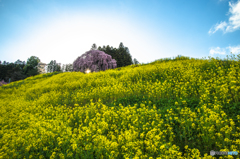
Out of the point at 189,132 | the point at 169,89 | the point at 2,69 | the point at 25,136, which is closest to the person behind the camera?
the point at 189,132

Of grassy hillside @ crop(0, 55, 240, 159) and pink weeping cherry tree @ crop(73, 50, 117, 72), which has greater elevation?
pink weeping cherry tree @ crop(73, 50, 117, 72)

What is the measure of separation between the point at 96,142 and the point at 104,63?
24.6 m

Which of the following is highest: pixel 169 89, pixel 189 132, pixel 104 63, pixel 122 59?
pixel 122 59

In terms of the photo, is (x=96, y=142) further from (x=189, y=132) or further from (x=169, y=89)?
(x=169, y=89)

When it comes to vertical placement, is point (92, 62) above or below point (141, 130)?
above

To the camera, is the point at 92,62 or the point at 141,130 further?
the point at 92,62

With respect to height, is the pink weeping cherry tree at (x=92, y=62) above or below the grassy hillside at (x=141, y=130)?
above

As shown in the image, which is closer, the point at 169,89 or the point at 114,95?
the point at 169,89

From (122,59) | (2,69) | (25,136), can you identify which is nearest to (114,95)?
(25,136)

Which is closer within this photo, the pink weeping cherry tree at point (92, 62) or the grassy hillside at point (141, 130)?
the grassy hillside at point (141, 130)

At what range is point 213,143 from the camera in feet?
11.8

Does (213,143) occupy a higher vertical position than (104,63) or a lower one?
lower

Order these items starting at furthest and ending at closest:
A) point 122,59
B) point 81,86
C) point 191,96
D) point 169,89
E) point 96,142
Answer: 1. point 122,59
2. point 81,86
3. point 169,89
4. point 191,96
5. point 96,142

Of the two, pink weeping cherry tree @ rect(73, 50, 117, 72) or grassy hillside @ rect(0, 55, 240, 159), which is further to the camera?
pink weeping cherry tree @ rect(73, 50, 117, 72)
